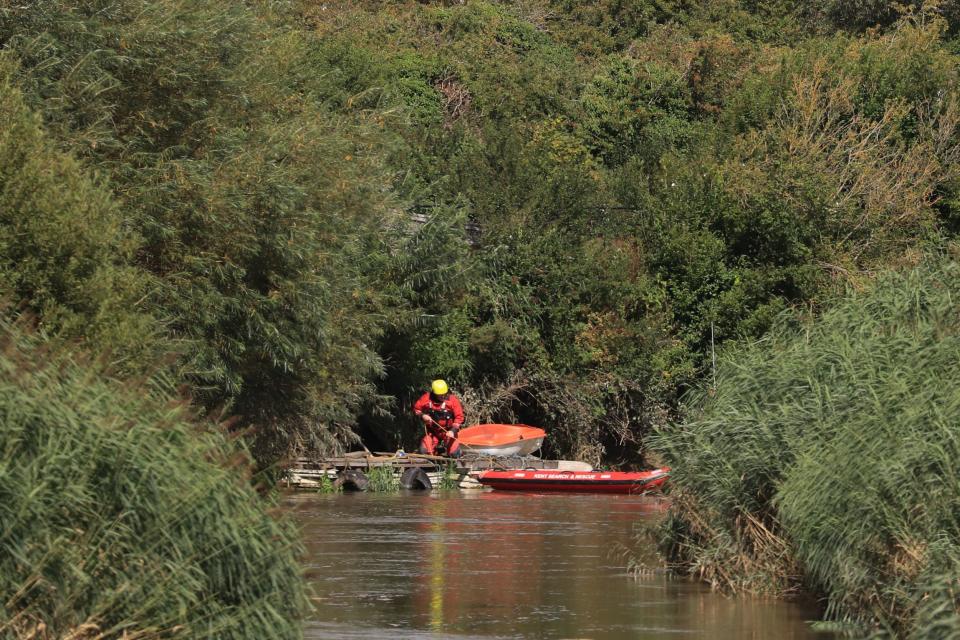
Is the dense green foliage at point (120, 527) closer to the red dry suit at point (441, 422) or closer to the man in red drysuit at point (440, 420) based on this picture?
the man in red drysuit at point (440, 420)

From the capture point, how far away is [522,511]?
28453 millimetres

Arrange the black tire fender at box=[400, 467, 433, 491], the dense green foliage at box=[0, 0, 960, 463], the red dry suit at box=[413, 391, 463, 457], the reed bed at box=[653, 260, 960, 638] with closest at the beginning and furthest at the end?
the reed bed at box=[653, 260, 960, 638]
the dense green foliage at box=[0, 0, 960, 463]
the black tire fender at box=[400, 467, 433, 491]
the red dry suit at box=[413, 391, 463, 457]

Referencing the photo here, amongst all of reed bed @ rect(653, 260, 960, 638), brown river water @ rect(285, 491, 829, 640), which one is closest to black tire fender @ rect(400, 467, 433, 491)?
brown river water @ rect(285, 491, 829, 640)

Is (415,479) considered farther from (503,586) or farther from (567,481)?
(503,586)

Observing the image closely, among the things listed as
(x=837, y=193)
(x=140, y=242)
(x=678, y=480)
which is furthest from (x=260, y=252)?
(x=837, y=193)

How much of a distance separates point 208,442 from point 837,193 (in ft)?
106

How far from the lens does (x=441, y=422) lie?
3647 cm

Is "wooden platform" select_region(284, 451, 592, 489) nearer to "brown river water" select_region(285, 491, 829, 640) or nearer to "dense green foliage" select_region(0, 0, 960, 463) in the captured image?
"dense green foliage" select_region(0, 0, 960, 463)

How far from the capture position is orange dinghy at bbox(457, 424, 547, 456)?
37.9m

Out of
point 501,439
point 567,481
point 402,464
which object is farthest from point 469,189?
point 567,481

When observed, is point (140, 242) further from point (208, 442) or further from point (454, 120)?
point (454, 120)

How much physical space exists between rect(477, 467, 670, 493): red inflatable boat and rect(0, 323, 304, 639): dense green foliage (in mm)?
22488

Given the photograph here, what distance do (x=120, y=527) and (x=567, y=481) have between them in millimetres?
24442

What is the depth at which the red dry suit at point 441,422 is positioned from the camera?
117 ft
